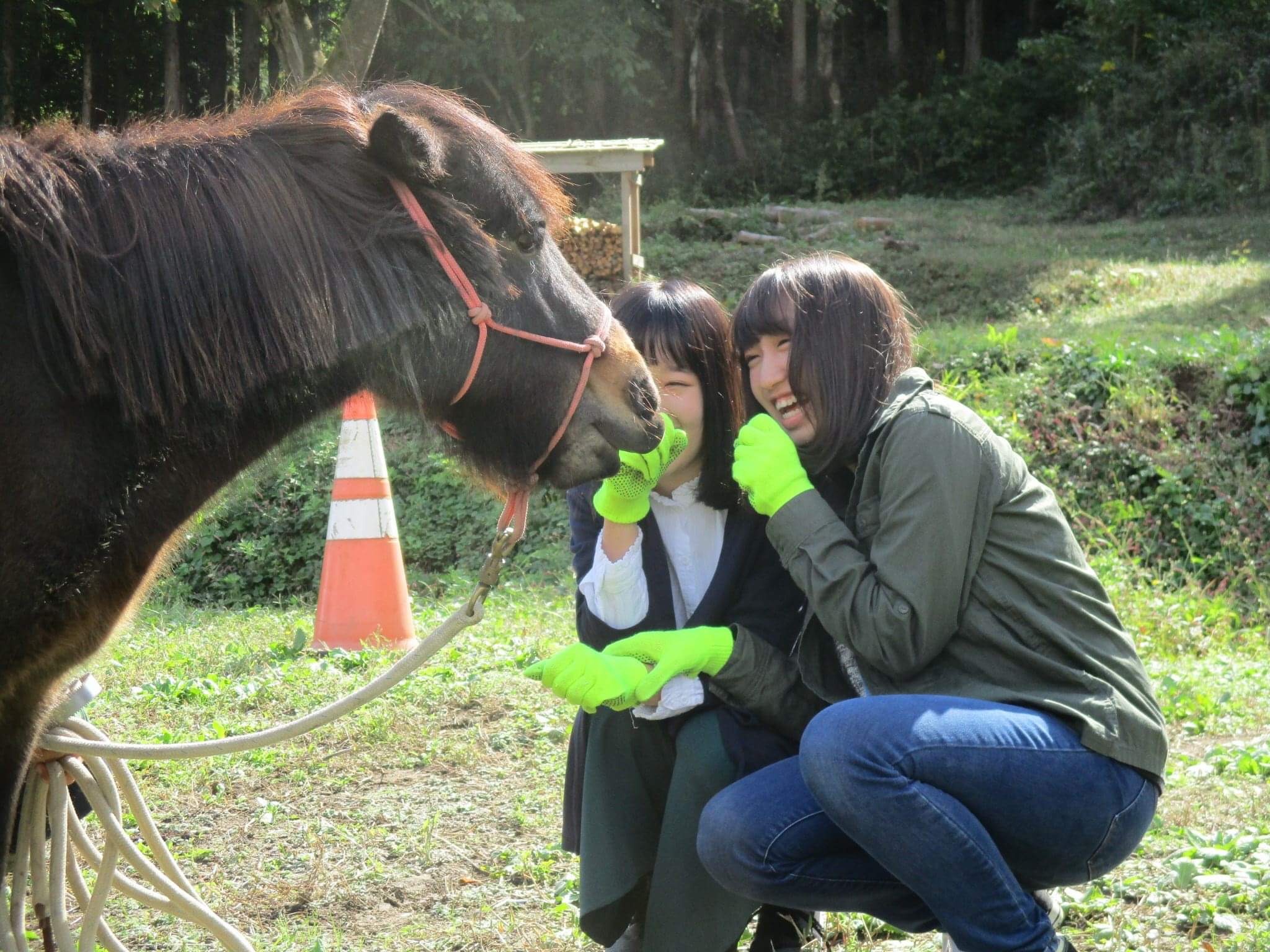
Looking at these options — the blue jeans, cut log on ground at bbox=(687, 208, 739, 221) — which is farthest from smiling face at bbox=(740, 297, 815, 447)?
cut log on ground at bbox=(687, 208, 739, 221)

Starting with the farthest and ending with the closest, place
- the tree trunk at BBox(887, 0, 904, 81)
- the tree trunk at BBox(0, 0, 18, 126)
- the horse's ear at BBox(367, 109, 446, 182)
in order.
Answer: the tree trunk at BBox(887, 0, 904, 81) → the tree trunk at BBox(0, 0, 18, 126) → the horse's ear at BBox(367, 109, 446, 182)

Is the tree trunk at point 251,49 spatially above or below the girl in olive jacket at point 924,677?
above

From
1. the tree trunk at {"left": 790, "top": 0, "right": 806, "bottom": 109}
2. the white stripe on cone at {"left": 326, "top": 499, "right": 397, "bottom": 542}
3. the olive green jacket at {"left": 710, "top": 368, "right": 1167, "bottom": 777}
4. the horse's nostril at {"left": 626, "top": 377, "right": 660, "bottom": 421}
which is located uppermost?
the tree trunk at {"left": 790, "top": 0, "right": 806, "bottom": 109}

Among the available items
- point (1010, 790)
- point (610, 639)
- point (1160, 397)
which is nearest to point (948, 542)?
point (1010, 790)

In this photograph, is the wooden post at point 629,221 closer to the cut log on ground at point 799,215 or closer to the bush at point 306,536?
the bush at point 306,536

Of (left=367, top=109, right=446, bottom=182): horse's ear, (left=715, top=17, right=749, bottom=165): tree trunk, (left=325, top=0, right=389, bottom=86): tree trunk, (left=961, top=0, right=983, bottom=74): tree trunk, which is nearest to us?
(left=367, top=109, right=446, bottom=182): horse's ear

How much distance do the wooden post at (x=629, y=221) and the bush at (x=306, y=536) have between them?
7.75 feet

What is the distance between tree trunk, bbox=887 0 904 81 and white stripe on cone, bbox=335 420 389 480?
63.4ft

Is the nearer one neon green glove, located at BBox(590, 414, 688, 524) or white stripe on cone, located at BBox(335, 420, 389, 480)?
neon green glove, located at BBox(590, 414, 688, 524)

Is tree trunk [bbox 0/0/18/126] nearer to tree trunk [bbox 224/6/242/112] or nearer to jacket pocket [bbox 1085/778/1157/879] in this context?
tree trunk [bbox 224/6/242/112]

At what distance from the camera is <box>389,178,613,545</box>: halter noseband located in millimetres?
2076

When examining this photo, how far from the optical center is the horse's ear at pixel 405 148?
2006 mm

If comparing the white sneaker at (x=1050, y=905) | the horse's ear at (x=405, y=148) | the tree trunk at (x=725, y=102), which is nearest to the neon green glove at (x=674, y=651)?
the white sneaker at (x=1050, y=905)

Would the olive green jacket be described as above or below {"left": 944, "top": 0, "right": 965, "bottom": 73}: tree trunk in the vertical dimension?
below
